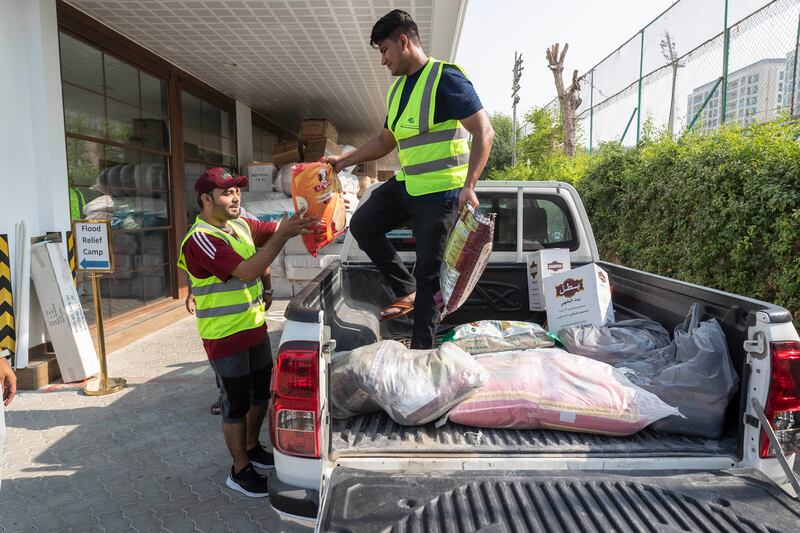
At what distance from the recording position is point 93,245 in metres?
5.06

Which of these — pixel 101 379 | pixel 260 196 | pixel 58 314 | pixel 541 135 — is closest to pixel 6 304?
pixel 58 314

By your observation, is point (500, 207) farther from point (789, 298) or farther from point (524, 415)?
point (789, 298)

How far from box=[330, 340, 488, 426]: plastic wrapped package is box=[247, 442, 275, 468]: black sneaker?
1.40 metres

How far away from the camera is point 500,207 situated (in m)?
4.12

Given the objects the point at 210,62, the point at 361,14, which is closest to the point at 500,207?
the point at 361,14

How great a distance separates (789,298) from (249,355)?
165 inches

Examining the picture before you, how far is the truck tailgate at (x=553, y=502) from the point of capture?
1.65 metres

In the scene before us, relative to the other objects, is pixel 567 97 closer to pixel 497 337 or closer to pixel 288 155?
pixel 288 155

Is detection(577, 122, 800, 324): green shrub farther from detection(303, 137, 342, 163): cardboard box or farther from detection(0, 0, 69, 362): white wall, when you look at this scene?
detection(0, 0, 69, 362): white wall

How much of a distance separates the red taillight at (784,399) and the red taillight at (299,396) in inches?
63.4

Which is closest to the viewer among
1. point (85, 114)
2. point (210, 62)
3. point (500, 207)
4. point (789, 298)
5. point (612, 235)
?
point (500, 207)

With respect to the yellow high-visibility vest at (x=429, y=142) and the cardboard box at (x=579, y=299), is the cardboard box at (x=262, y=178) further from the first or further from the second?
the cardboard box at (x=579, y=299)

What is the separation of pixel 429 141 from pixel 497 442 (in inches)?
64.1

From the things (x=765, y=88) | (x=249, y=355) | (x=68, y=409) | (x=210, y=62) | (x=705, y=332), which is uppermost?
(x=210, y=62)
